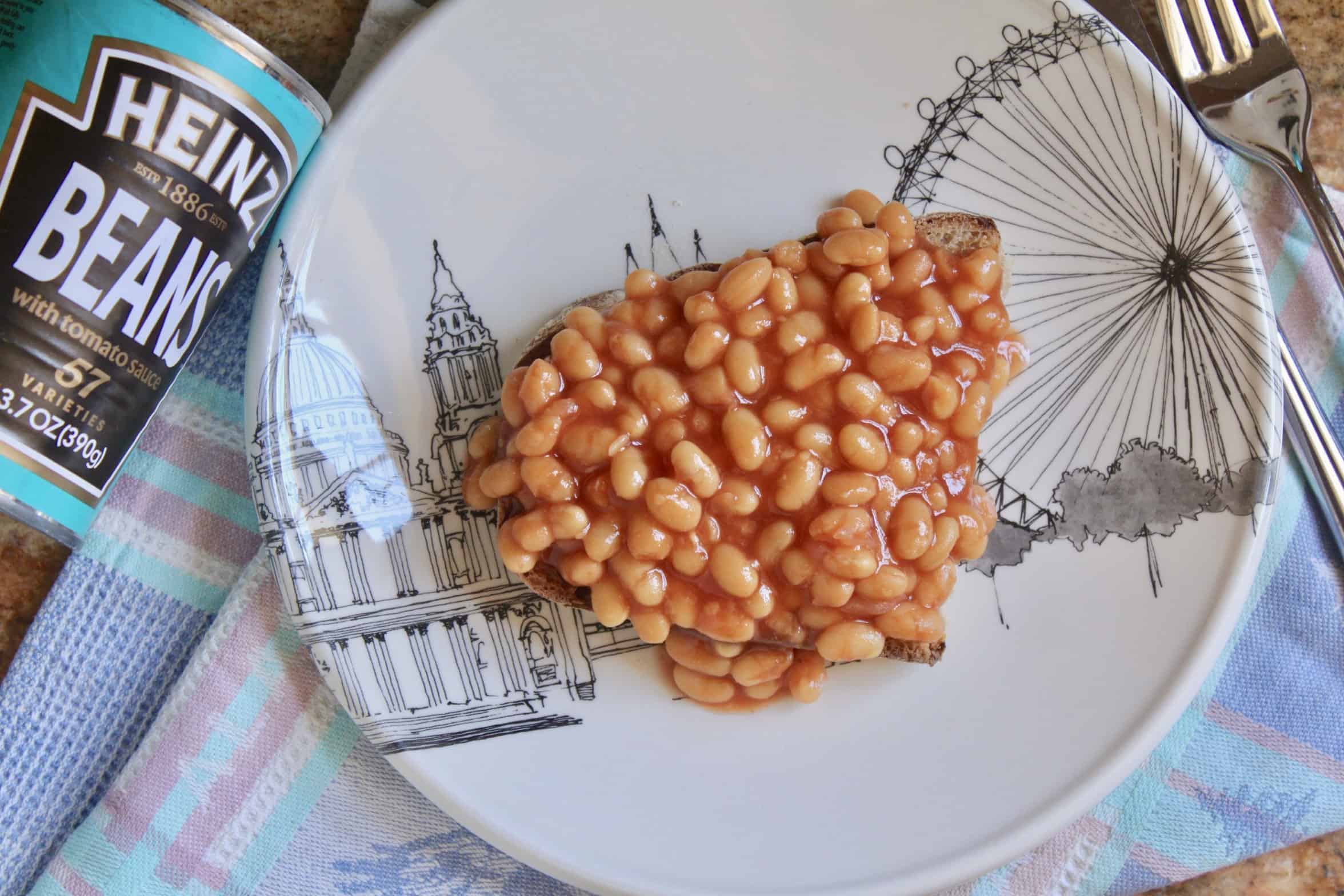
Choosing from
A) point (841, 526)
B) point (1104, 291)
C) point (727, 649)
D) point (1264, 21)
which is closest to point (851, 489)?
point (841, 526)

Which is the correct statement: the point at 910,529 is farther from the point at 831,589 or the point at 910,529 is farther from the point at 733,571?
the point at 733,571

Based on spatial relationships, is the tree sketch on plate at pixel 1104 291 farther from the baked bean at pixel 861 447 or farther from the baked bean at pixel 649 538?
the baked bean at pixel 649 538

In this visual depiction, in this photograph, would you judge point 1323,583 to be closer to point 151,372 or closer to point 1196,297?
point 1196,297

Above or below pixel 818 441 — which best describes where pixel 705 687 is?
below

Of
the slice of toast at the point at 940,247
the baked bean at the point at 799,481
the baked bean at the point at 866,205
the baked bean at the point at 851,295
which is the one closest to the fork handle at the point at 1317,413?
the slice of toast at the point at 940,247

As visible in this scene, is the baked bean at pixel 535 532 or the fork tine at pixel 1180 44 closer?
the baked bean at pixel 535 532

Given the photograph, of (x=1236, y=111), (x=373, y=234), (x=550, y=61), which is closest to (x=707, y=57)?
(x=550, y=61)
